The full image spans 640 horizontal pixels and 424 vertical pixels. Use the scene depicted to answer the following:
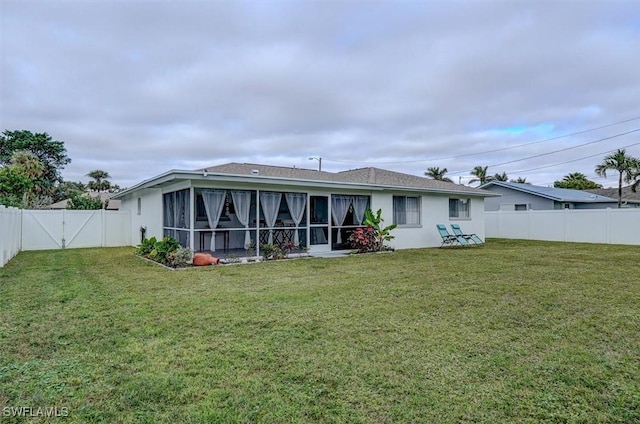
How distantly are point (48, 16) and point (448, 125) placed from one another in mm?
19998

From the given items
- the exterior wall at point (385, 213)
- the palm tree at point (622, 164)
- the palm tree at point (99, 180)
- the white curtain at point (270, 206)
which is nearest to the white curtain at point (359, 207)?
the exterior wall at point (385, 213)

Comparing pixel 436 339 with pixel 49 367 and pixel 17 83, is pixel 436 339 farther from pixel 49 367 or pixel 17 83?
pixel 17 83

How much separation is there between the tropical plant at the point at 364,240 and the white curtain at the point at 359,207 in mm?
474

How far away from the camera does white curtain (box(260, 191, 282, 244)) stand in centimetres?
1076

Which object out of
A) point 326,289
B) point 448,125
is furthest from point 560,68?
point 326,289

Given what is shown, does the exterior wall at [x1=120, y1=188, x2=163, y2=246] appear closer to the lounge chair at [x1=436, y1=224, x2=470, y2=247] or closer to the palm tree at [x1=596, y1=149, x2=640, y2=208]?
the lounge chair at [x1=436, y1=224, x2=470, y2=247]

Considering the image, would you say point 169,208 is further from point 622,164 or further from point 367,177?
point 622,164

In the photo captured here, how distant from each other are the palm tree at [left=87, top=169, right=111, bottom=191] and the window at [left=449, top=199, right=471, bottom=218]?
137ft

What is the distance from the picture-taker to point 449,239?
1402 cm

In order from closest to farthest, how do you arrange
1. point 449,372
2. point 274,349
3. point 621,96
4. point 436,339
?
point 449,372, point 274,349, point 436,339, point 621,96

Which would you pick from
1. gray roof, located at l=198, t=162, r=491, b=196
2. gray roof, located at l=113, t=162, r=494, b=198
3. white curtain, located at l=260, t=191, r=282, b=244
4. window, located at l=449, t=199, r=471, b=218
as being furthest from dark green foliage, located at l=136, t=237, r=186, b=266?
window, located at l=449, t=199, r=471, b=218

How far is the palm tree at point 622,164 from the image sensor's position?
20.5m

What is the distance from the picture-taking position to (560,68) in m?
12.5

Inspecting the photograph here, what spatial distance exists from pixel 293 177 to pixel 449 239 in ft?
21.6
